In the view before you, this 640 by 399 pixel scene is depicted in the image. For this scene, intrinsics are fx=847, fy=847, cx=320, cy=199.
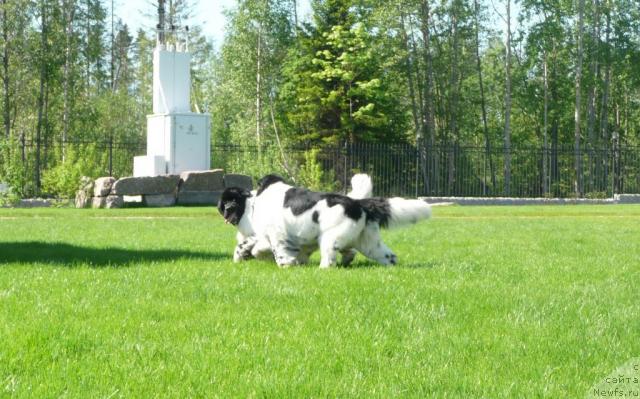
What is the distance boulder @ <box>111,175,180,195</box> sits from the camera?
90.9ft

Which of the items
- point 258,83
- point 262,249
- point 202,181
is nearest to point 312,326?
point 262,249

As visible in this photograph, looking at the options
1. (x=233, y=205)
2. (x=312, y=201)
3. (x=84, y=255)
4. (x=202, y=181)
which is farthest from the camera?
(x=202, y=181)

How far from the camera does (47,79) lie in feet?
145

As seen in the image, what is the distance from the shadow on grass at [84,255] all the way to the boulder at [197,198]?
16.0 meters

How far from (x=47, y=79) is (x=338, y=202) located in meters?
38.0

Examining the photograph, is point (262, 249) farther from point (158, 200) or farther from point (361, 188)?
point (158, 200)

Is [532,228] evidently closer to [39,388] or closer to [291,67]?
[39,388]

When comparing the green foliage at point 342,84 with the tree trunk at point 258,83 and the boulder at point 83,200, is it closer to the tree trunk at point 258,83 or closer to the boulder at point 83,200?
the tree trunk at point 258,83

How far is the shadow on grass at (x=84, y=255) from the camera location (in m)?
10.4

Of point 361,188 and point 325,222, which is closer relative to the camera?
point 325,222

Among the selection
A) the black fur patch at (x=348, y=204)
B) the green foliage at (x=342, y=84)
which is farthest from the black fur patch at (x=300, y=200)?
the green foliage at (x=342, y=84)

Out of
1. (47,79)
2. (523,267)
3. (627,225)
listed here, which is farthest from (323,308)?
(47,79)

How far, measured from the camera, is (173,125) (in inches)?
1185

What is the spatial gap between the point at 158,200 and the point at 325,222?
766 inches
